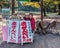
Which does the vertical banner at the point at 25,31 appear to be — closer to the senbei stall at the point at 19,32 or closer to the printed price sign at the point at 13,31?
the senbei stall at the point at 19,32

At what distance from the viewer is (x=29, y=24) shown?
11273 millimetres

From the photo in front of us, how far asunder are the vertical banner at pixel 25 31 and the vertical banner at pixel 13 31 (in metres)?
0.23

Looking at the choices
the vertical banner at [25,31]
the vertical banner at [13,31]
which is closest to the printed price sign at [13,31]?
the vertical banner at [13,31]

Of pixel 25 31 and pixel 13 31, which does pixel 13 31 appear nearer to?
pixel 13 31

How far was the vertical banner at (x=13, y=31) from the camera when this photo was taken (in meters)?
11.1

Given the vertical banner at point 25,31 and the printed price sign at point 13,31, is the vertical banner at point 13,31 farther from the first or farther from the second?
the vertical banner at point 25,31

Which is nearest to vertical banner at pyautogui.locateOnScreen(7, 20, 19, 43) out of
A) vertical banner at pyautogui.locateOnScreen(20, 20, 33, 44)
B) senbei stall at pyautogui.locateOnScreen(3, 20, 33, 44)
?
senbei stall at pyautogui.locateOnScreen(3, 20, 33, 44)

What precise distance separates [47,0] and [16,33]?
80.4 feet

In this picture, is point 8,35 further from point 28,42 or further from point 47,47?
point 47,47

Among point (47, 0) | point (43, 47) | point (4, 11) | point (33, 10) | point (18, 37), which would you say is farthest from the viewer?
point (33, 10)

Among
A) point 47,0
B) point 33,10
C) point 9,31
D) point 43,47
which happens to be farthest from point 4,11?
point 33,10

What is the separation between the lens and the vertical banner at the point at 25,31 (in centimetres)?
1102

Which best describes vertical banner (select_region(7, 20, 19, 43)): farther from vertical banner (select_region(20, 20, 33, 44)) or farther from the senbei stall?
vertical banner (select_region(20, 20, 33, 44))

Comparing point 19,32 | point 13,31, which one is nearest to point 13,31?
point 13,31
